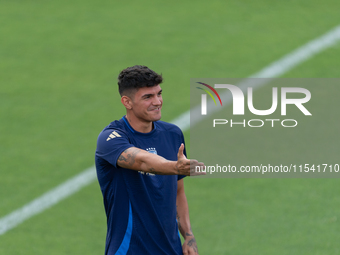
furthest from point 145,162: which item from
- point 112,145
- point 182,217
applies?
point 182,217

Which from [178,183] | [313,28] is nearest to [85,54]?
[313,28]

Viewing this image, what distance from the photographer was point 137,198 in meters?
4.19

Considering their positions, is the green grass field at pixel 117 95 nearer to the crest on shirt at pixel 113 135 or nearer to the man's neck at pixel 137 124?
the man's neck at pixel 137 124

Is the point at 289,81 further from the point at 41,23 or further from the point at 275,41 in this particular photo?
the point at 41,23

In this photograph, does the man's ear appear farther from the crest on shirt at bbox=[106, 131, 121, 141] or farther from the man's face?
the crest on shirt at bbox=[106, 131, 121, 141]

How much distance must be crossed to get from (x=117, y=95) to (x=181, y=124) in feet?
4.60

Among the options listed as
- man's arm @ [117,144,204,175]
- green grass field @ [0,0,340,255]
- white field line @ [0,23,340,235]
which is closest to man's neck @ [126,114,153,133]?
man's arm @ [117,144,204,175]

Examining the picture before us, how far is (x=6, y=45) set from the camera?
10812 millimetres

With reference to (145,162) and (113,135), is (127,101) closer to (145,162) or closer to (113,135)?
(113,135)

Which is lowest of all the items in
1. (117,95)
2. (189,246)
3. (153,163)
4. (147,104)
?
(189,246)

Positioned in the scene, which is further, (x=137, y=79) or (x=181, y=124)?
(x=181, y=124)

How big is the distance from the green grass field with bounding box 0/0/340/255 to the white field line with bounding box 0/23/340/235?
0.39ft

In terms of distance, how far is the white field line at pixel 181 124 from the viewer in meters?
7.43

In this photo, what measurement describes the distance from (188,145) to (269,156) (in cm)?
121
